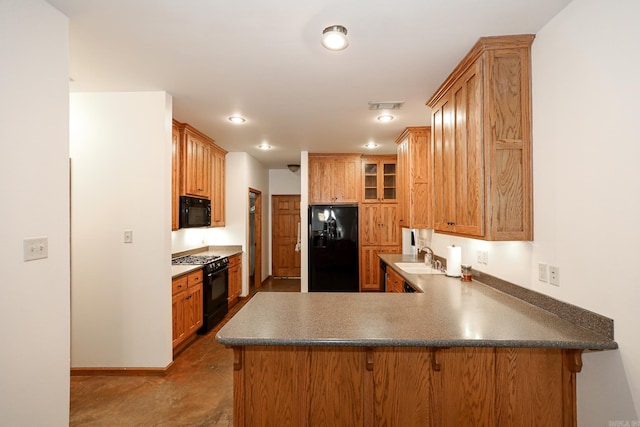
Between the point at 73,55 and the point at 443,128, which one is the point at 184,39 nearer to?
the point at 73,55

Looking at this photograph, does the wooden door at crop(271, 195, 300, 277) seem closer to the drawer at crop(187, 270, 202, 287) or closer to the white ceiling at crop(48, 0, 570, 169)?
the drawer at crop(187, 270, 202, 287)

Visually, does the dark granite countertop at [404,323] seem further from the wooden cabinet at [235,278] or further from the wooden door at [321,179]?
the wooden door at [321,179]

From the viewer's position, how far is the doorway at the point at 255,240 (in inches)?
245

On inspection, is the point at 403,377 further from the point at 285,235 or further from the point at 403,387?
the point at 285,235

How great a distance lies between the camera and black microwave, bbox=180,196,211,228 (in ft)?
11.9

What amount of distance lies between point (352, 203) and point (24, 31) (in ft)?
14.7

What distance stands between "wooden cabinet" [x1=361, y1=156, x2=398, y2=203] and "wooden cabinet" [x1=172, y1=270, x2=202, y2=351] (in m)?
3.21

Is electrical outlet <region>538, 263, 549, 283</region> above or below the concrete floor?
above

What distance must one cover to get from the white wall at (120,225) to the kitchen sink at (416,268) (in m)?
2.34

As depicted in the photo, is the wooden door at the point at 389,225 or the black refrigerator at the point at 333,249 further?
the wooden door at the point at 389,225

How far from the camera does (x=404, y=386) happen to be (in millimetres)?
1558

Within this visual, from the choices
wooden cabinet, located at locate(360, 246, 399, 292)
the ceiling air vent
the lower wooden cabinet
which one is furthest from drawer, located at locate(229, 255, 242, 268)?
the lower wooden cabinet

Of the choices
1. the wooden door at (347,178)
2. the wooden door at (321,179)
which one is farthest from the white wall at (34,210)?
the wooden door at (347,178)

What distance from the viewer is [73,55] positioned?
2.11 m
